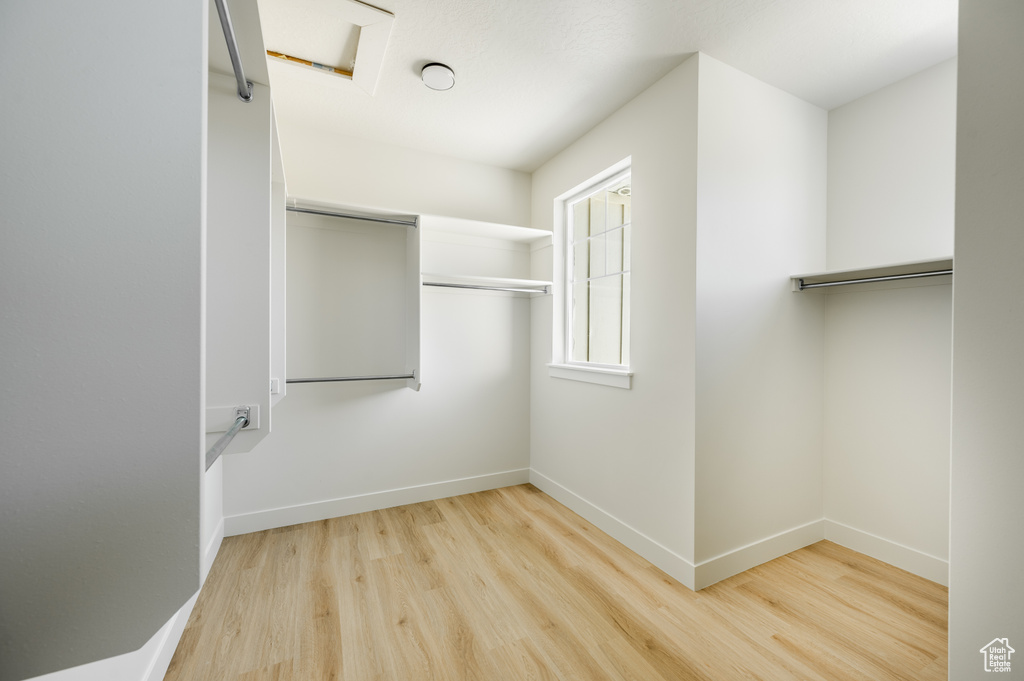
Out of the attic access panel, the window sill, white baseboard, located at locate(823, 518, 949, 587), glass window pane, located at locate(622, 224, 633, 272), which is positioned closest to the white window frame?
the window sill

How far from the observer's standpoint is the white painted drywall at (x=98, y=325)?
47cm

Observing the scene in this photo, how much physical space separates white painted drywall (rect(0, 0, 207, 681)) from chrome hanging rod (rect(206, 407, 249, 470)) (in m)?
0.35

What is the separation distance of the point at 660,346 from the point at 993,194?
4.08 feet

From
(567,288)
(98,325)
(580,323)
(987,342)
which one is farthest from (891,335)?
(98,325)

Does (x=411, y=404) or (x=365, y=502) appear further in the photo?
(x=411, y=404)

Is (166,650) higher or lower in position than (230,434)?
lower

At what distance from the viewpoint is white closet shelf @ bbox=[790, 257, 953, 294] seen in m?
1.75

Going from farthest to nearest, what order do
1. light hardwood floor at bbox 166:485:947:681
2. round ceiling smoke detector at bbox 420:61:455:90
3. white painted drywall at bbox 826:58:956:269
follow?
round ceiling smoke detector at bbox 420:61:455:90, white painted drywall at bbox 826:58:956:269, light hardwood floor at bbox 166:485:947:681

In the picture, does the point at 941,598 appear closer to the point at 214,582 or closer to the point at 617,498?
the point at 617,498

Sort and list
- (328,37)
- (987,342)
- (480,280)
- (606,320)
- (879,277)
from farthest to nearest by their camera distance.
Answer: (480,280), (606,320), (879,277), (328,37), (987,342)

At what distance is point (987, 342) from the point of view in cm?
99

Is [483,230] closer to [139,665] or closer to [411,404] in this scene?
[411,404]

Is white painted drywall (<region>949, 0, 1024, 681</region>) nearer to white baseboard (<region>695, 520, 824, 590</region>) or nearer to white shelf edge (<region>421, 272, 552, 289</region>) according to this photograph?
white baseboard (<region>695, 520, 824, 590</region>)

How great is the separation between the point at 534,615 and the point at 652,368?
129cm
